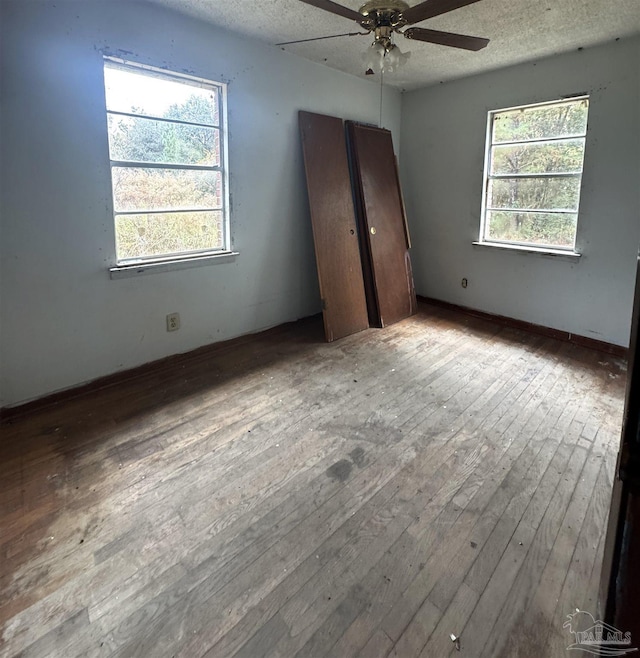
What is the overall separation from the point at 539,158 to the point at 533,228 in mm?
588

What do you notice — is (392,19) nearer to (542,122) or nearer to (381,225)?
(381,225)

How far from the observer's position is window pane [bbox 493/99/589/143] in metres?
3.38

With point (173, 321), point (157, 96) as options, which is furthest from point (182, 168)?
point (173, 321)

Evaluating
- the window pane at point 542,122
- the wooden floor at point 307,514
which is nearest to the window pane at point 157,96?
the wooden floor at point 307,514

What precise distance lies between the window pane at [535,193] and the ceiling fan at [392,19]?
172 cm

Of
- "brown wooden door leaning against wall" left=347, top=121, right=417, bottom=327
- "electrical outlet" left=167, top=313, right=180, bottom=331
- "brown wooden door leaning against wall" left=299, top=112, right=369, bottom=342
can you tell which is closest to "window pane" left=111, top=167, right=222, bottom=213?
"electrical outlet" left=167, top=313, right=180, bottom=331

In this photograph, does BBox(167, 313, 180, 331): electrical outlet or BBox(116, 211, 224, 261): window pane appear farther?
BBox(167, 313, 180, 331): electrical outlet

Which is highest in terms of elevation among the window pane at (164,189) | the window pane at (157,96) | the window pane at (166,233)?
the window pane at (157,96)

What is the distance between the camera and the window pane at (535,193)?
11.5ft

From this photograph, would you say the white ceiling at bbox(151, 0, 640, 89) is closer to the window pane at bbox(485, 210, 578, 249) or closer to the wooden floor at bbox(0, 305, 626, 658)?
the window pane at bbox(485, 210, 578, 249)

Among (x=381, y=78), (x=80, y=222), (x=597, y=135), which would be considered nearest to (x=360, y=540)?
(x=80, y=222)

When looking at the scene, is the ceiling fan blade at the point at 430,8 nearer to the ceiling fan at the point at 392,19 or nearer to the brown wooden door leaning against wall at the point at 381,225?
the ceiling fan at the point at 392,19

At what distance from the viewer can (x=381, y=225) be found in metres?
4.05

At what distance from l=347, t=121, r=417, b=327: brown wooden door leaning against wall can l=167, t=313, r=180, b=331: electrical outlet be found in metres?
1.79
